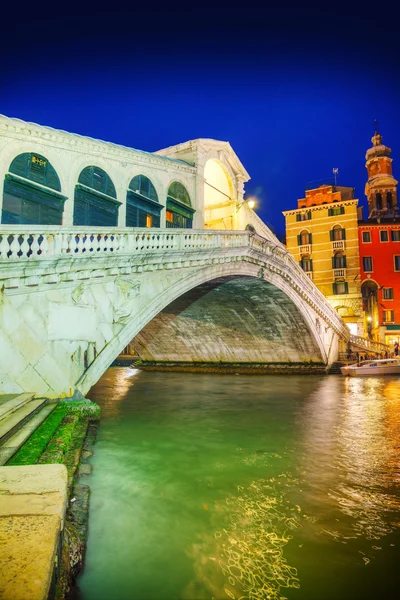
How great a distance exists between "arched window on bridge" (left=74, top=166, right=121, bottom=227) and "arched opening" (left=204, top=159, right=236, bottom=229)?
934 centimetres

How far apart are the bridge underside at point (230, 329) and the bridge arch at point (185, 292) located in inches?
5.4

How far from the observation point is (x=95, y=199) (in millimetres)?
13000

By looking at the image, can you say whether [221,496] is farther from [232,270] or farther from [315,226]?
[315,226]

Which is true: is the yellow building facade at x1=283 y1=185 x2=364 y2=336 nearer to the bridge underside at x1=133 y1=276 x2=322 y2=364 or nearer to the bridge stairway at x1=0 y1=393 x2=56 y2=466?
the bridge underside at x1=133 y1=276 x2=322 y2=364

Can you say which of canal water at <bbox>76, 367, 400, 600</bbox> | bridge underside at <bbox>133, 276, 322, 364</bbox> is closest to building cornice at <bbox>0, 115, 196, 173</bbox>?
bridge underside at <bbox>133, 276, 322, 364</bbox>

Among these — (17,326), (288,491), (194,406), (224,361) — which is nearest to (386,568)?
(288,491)

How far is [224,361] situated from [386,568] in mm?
22532

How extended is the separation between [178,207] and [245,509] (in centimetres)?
1417

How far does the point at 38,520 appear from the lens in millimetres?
2570

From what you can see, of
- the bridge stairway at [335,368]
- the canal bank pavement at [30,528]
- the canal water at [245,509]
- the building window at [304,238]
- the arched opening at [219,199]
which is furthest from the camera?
the building window at [304,238]

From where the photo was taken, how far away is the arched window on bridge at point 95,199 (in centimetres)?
1238

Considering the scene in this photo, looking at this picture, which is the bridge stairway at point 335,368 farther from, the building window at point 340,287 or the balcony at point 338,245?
the balcony at point 338,245

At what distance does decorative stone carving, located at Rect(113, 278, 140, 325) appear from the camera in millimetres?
9688

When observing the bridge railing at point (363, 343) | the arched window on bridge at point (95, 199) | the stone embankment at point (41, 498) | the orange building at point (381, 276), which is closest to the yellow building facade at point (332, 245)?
the orange building at point (381, 276)
